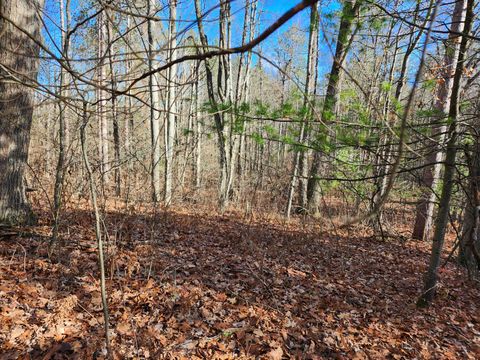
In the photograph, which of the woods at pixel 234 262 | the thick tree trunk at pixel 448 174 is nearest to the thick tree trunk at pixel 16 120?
the woods at pixel 234 262

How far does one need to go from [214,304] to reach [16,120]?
3.28 metres

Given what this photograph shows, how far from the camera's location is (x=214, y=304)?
323cm

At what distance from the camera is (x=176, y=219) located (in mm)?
6348

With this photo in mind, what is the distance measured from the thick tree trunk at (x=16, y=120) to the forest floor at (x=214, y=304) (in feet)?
1.20

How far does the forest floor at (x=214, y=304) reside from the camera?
2539 mm

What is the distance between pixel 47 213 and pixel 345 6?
5.00 meters

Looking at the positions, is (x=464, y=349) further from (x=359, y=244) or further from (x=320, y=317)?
(x=359, y=244)

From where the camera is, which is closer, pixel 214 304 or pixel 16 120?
pixel 214 304

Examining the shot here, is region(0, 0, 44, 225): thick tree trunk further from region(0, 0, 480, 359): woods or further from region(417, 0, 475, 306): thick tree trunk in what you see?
region(417, 0, 475, 306): thick tree trunk

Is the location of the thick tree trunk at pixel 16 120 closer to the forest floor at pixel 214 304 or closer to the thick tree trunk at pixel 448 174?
the forest floor at pixel 214 304

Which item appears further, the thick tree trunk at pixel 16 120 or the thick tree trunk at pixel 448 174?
the thick tree trunk at pixel 16 120

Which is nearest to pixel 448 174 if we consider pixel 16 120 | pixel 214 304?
pixel 214 304

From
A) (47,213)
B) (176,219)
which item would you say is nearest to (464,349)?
(176,219)

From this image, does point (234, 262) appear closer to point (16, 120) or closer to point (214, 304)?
point (214, 304)
